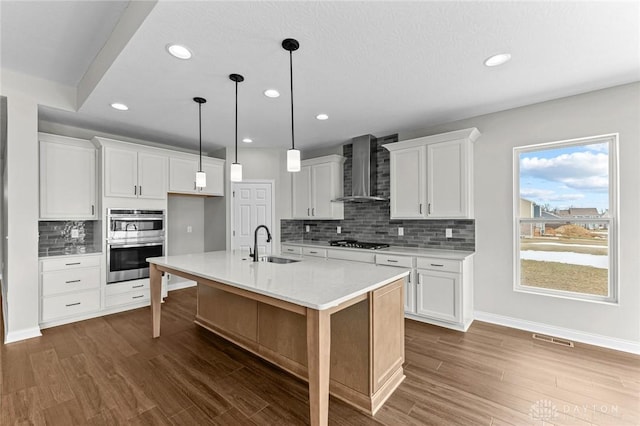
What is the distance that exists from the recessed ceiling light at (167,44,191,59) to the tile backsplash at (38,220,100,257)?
9.55 feet

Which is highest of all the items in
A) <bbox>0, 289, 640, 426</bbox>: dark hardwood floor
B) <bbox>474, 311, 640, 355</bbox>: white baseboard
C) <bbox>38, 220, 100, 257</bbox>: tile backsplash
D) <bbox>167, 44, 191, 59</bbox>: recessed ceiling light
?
<bbox>167, 44, 191, 59</bbox>: recessed ceiling light

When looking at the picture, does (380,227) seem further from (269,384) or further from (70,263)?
(70,263)

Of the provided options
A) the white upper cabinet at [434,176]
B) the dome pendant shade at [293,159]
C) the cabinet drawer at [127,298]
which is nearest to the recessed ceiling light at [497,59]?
the white upper cabinet at [434,176]

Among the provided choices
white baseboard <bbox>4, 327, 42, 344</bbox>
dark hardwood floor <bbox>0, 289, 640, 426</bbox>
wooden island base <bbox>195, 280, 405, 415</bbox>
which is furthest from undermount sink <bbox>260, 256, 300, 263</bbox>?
white baseboard <bbox>4, 327, 42, 344</bbox>

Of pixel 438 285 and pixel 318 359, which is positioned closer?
pixel 318 359

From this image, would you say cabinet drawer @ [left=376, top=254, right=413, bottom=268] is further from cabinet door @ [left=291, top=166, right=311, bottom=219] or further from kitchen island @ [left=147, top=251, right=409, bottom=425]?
cabinet door @ [left=291, top=166, right=311, bottom=219]

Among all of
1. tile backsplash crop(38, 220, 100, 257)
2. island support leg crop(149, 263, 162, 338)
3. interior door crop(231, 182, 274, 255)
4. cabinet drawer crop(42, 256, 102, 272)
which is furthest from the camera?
interior door crop(231, 182, 274, 255)

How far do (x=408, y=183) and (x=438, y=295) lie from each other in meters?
1.51

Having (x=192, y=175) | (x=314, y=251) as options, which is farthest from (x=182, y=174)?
(x=314, y=251)

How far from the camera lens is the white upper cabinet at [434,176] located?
11.4 feet

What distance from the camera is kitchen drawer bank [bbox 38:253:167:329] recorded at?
10.9 ft

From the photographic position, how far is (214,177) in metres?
5.00

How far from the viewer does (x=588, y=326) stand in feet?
9.50

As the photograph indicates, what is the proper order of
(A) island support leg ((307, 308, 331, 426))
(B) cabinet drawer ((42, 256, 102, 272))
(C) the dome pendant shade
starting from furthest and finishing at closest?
(B) cabinet drawer ((42, 256, 102, 272))
(C) the dome pendant shade
(A) island support leg ((307, 308, 331, 426))
